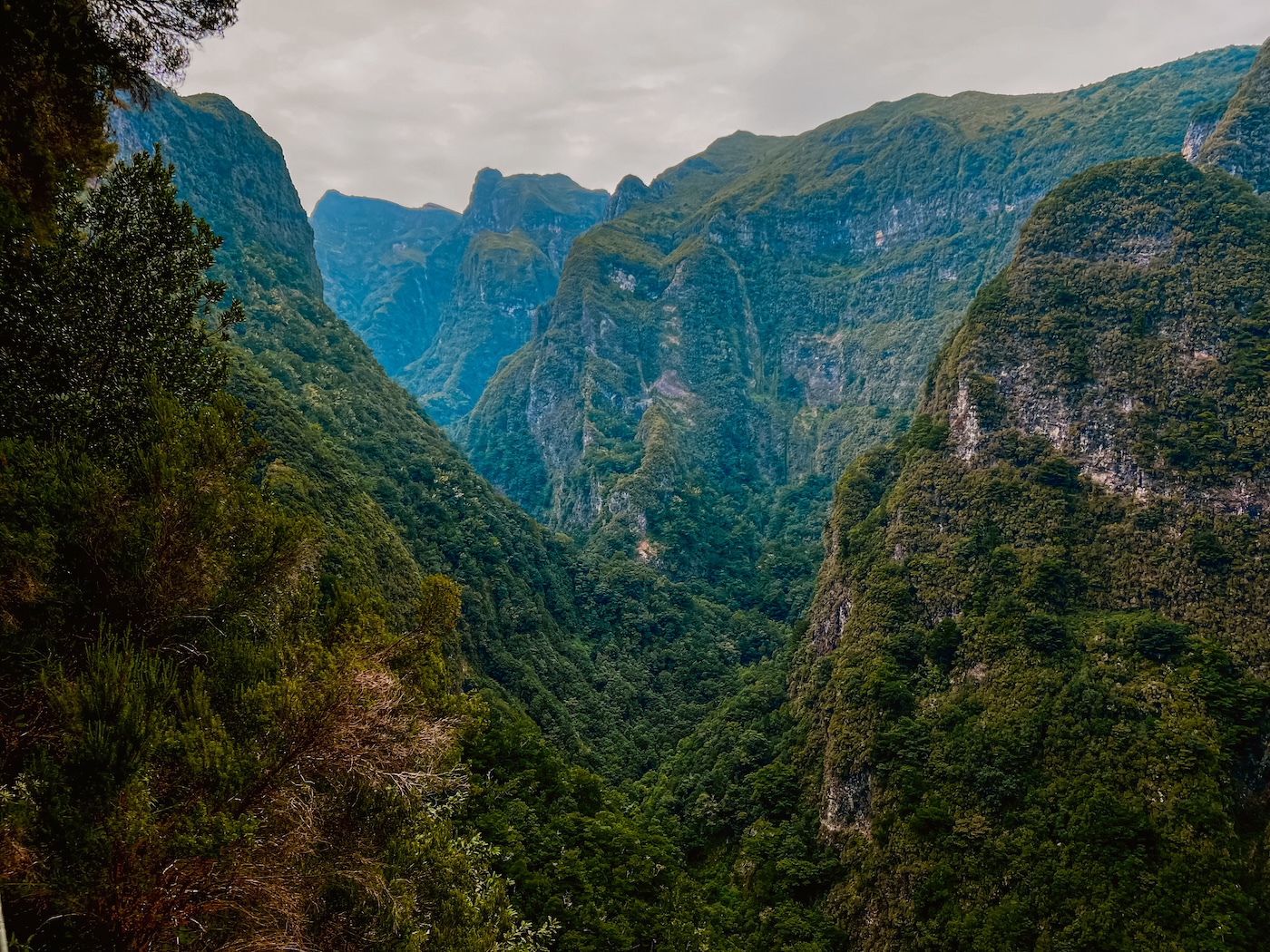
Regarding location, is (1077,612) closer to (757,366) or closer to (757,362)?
(757,366)

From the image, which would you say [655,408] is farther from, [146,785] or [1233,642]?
[146,785]

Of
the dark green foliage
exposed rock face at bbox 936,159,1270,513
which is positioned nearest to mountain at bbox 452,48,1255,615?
exposed rock face at bbox 936,159,1270,513

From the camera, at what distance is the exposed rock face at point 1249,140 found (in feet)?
248

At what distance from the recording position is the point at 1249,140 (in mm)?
76500

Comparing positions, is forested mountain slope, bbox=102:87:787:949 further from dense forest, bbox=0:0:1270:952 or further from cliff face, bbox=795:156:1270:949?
cliff face, bbox=795:156:1270:949

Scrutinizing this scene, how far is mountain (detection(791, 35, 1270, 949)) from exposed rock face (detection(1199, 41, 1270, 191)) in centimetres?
34

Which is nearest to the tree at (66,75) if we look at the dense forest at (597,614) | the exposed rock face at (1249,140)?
the dense forest at (597,614)

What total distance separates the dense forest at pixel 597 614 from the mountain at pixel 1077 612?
0.97 feet

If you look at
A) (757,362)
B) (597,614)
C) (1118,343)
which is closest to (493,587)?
(597,614)

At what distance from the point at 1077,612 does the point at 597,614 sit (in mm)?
68529

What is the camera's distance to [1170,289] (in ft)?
197

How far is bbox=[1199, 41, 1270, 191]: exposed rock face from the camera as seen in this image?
75688 millimetres

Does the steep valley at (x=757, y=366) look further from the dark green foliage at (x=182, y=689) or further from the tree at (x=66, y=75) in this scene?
the tree at (x=66, y=75)

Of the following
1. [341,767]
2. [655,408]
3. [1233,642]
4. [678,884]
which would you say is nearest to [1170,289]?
[1233,642]
